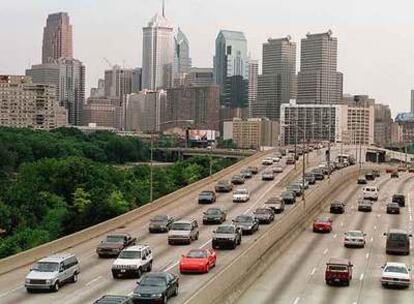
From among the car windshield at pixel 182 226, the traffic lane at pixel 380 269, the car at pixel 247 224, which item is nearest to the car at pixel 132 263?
the traffic lane at pixel 380 269

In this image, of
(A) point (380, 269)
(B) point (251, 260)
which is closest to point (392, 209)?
(A) point (380, 269)

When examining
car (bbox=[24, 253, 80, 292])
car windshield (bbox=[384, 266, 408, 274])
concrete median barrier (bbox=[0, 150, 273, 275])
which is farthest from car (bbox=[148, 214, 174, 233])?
car windshield (bbox=[384, 266, 408, 274])

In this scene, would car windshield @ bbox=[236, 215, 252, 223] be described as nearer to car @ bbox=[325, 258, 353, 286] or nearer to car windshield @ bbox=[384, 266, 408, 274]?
car @ bbox=[325, 258, 353, 286]

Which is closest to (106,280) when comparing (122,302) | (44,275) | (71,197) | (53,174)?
(44,275)

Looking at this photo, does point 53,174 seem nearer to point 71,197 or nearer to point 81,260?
point 71,197

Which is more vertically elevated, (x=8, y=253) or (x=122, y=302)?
(x=122, y=302)

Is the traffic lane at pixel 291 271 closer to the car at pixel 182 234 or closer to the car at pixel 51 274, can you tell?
the car at pixel 182 234
